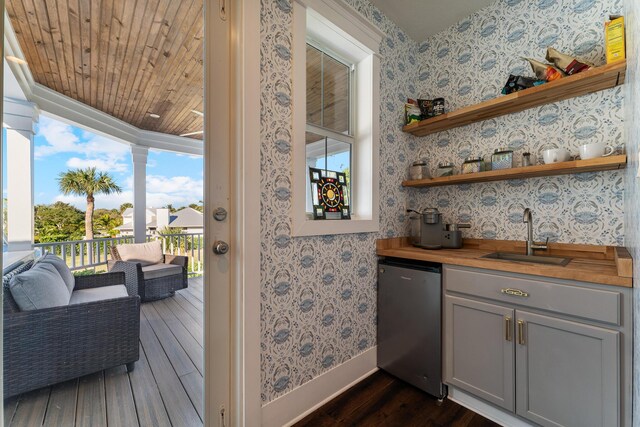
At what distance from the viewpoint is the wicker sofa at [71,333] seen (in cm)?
102

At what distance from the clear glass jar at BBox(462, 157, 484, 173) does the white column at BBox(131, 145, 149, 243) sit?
209cm

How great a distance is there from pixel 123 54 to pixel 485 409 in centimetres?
271

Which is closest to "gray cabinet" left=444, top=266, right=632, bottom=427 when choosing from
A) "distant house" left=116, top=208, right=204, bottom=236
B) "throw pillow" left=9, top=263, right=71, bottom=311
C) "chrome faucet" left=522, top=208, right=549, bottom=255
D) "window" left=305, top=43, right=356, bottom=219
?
"chrome faucet" left=522, top=208, right=549, bottom=255

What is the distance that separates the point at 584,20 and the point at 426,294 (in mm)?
2006

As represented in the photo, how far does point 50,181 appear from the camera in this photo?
36.8 inches

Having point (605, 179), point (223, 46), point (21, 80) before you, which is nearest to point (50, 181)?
point (21, 80)

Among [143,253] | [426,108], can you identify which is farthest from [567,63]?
[143,253]

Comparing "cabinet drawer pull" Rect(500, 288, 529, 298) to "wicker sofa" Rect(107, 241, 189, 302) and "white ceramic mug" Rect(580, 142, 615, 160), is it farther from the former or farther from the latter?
"wicker sofa" Rect(107, 241, 189, 302)

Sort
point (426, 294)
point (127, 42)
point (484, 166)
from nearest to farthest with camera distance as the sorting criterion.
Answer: point (127, 42) → point (426, 294) → point (484, 166)

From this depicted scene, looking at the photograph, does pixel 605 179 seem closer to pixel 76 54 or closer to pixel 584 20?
pixel 584 20

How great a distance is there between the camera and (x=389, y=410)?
5.47ft

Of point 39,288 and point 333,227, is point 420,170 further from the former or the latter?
point 39,288

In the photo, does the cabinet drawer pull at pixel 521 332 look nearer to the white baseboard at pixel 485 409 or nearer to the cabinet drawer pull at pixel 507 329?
the cabinet drawer pull at pixel 507 329

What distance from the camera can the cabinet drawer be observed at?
4.11 ft
